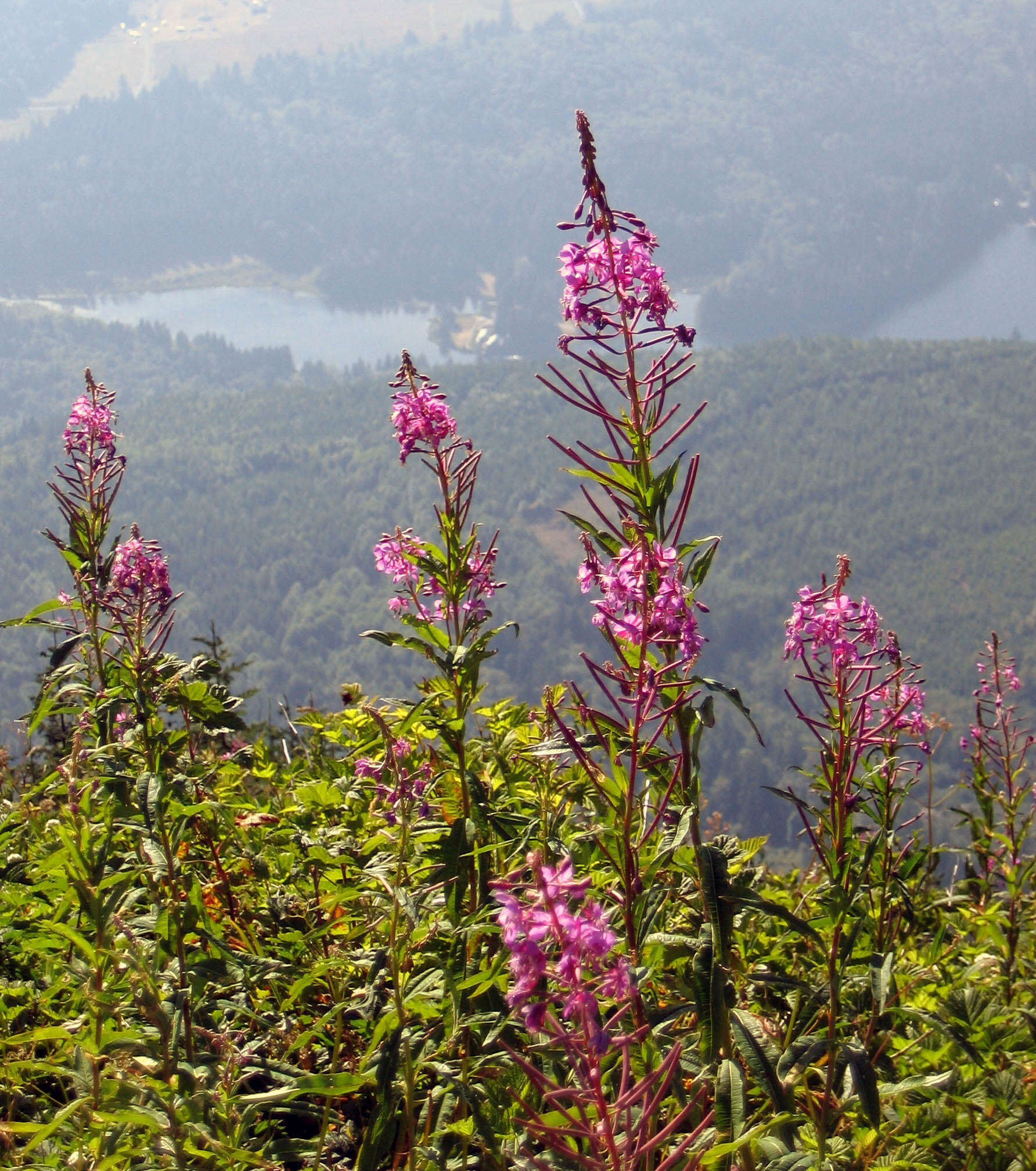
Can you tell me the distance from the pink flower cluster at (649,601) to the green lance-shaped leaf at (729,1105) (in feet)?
2.42

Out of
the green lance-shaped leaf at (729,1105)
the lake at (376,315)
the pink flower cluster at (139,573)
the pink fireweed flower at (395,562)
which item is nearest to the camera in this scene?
the green lance-shaped leaf at (729,1105)

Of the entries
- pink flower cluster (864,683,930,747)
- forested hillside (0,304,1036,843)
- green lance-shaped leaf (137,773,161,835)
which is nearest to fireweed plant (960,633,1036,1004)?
pink flower cluster (864,683,930,747)

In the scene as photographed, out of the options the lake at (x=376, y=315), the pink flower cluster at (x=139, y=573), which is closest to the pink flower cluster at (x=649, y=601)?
the pink flower cluster at (x=139, y=573)

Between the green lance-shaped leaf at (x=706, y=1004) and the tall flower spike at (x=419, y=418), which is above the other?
the tall flower spike at (x=419, y=418)

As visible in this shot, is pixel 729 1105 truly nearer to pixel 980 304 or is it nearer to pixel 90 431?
pixel 90 431

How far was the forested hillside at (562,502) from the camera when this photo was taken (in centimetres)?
9731

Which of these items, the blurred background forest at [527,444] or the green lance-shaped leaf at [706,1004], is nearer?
the green lance-shaped leaf at [706,1004]

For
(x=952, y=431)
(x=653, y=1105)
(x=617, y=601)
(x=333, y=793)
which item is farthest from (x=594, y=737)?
(x=952, y=431)

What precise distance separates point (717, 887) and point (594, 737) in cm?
36

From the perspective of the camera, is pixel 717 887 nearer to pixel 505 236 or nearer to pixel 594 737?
pixel 594 737

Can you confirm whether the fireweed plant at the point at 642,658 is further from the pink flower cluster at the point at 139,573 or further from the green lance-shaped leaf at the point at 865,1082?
the pink flower cluster at the point at 139,573

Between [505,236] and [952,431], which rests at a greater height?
[505,236]

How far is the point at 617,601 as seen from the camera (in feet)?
6.49

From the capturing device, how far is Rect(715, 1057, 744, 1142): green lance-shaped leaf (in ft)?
5.96
